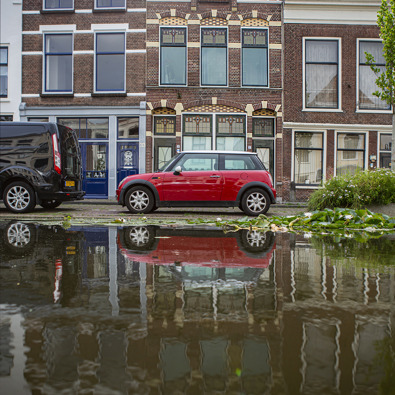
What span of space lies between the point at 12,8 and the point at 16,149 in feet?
39.0

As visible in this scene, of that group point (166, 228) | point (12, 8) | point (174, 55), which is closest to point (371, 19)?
point (174, 55)

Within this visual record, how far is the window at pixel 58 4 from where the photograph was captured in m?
21.4

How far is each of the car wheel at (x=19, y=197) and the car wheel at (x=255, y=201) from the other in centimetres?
533

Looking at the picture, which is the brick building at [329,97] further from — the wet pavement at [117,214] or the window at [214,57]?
the wet pavement at [117,214]

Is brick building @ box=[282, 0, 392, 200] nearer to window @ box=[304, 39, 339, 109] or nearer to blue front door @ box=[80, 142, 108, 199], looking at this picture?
window @ box=[304, 39, 339, 109]

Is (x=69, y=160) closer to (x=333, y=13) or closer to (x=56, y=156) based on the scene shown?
(x=56, y=156)

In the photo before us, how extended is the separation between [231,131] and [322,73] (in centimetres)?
479

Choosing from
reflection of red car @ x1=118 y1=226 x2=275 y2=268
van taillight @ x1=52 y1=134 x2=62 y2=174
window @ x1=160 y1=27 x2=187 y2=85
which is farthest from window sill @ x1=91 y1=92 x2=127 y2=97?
reflection of red car @ x1=118 y1=226 x2=275 y2=268

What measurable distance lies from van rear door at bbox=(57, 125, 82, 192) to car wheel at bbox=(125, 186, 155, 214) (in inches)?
71.3

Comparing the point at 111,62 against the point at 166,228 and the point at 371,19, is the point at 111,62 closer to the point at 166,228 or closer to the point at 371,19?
the point at 371,19

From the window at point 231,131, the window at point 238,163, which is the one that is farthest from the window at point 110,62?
the window at point 238,163

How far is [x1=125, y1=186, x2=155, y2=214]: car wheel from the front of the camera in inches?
488

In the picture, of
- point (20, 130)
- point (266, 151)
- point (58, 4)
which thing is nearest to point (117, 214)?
point (20, 130)

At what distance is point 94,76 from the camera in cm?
2120
